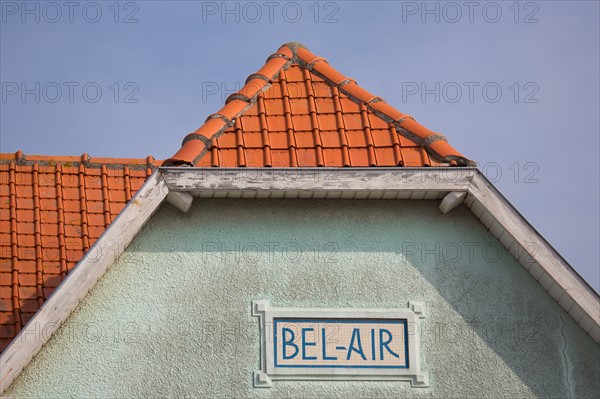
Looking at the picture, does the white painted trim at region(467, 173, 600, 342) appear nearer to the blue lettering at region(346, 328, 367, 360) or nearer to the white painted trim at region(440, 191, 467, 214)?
the white painted trim at region(440, 191, 467, 214)

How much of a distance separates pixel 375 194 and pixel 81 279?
9.97ft

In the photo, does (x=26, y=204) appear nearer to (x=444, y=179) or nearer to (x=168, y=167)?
(x=168, y=167)

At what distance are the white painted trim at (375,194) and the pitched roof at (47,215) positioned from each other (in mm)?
1246

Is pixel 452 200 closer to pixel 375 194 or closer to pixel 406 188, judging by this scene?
pixel 406 188

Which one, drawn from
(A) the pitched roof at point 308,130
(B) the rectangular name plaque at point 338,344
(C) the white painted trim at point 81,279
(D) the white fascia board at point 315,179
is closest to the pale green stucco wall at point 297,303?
(B) the rectangular name plaque at point 338,344

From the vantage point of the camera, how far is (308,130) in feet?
45.2

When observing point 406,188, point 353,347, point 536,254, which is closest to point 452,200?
point 406,188

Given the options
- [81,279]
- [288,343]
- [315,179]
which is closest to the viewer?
[81,279]

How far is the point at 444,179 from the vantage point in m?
13.2

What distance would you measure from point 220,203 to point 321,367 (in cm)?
199

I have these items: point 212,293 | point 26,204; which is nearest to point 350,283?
point 212,293

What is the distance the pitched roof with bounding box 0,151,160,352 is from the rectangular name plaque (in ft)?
8.32

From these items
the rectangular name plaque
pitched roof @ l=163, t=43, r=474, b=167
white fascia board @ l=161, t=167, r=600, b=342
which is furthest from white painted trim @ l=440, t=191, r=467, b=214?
the rectangular name plaque

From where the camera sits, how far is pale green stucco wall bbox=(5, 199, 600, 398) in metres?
12.8
